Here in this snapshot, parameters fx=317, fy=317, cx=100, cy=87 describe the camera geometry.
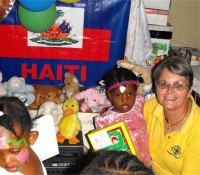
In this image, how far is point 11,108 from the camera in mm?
1070

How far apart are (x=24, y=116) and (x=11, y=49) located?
121cm

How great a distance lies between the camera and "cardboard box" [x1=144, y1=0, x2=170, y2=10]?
2391mm

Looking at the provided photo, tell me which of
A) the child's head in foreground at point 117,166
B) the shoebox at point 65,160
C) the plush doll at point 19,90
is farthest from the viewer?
the plush doll at point 19,90

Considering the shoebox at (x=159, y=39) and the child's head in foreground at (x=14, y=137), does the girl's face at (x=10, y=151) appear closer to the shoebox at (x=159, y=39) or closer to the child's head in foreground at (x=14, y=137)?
the child's head in foreground at (x=14, y=137)

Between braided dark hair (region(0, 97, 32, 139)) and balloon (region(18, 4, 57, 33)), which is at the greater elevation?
balloon (region(18, 4, 57, 33))

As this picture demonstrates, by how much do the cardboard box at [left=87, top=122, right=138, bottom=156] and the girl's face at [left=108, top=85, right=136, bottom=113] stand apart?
0.11 meters

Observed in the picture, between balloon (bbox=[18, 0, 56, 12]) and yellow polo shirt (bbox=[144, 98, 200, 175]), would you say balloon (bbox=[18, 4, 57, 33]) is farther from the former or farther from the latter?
yellow polo shirt (bbox=[144, 98, 200, 175])

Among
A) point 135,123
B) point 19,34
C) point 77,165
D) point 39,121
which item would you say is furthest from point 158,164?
point 19,34

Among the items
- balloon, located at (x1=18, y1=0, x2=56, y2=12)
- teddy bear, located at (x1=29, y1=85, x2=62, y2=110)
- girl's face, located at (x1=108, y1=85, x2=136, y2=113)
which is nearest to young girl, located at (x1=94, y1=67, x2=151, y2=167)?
girl's face, located at (x1=108, y1=85, x2=136, y2=113)

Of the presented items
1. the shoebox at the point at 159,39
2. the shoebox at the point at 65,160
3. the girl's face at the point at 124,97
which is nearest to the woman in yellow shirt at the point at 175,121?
the girl's face at the point at 124,97

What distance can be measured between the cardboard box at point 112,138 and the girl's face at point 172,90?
0.73 ft

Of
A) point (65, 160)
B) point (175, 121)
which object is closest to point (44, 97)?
point (65, 160)

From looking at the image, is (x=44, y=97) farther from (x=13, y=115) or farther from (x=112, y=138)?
(x=13, y=115)

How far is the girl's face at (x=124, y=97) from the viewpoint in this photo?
150 centimetres
